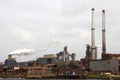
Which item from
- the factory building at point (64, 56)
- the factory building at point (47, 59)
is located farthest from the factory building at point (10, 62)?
the factory building at point (64, 56)

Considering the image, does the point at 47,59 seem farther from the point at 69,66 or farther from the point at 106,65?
the point at 106,65

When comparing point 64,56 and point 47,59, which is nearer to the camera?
point 64,56

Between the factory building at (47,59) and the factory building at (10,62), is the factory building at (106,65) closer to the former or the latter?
the factory building at (47,59)

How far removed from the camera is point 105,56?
500 feet

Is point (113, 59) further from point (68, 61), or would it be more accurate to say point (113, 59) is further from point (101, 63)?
point (68, 61)

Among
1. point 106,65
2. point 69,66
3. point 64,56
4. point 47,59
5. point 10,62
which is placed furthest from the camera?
point 10,62

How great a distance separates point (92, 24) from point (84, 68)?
77.7 feet

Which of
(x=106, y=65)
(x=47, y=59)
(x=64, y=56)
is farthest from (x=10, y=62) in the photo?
(x=106, y=65)

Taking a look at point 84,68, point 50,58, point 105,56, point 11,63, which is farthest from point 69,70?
point 11,63

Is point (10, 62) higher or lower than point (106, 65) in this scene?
higher

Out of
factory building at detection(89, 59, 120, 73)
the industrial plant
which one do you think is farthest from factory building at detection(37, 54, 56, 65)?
factory building at detection(89, 59, 120, 73)

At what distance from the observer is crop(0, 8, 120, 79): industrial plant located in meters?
142

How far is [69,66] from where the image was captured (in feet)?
518

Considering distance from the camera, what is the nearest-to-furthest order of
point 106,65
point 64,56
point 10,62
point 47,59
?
point 106,65
point 64,56
point 47,59
point 10,62
